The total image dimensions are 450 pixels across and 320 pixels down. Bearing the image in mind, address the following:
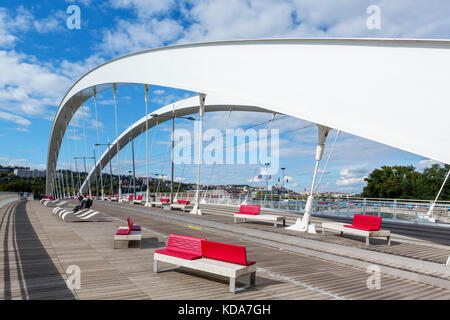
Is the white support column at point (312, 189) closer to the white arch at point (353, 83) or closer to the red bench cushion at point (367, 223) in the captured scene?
the white arch at point (353, 83)

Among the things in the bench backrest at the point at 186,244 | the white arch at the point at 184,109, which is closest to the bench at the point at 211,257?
the bench backrest at the point at 186,244

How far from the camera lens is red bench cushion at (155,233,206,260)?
5887 mm

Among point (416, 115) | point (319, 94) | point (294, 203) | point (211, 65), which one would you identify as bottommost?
point (294, 203)

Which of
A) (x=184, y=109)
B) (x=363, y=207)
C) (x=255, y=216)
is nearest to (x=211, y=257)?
(x=255, y=216)

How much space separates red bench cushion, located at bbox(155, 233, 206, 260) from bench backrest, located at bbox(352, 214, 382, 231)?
5.12 metres

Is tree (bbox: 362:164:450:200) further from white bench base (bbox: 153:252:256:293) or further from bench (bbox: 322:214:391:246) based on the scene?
white bench base (bbox: 153:252:256:293)

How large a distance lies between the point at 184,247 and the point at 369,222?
5636 mm

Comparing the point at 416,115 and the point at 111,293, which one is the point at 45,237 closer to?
the point at 111,293

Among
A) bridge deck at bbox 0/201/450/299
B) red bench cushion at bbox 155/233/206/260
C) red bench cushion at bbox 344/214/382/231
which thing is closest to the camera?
bridge deck at bbox 0/201/450/299

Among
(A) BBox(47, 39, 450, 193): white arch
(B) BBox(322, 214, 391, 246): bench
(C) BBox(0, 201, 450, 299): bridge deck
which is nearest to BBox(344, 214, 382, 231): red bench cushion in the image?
(B) BBox(322, 214, 391, 246): bench
